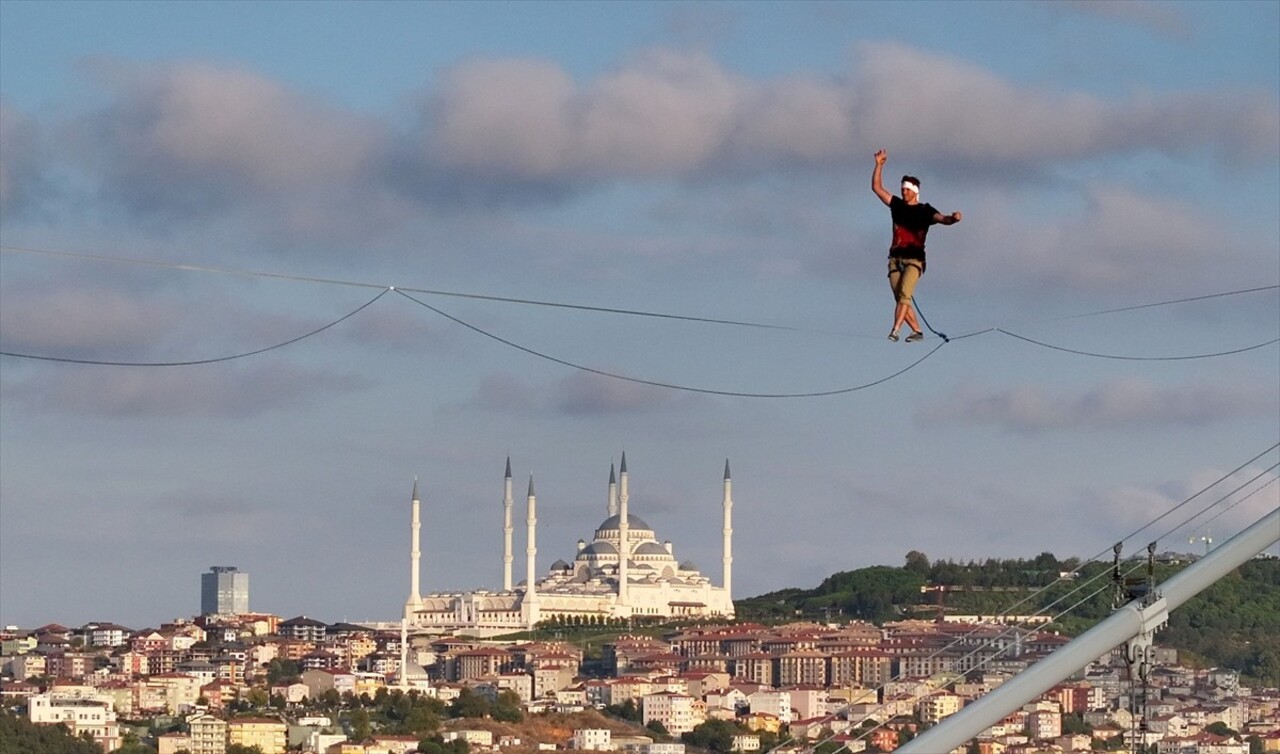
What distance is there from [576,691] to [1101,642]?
114 metres

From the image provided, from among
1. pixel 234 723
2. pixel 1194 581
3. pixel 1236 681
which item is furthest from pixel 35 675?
pixel 1194 581

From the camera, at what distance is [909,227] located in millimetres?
15344

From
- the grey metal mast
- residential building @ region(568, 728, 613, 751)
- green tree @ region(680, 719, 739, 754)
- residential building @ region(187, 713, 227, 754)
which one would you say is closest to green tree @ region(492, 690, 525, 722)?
residential building @ region(568, 728, 613, 751)

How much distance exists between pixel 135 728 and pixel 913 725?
97.5 feet

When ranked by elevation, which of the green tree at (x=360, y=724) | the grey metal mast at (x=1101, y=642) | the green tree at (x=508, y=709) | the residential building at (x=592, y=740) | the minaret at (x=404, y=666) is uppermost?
the minaret at (x=404, y=666)

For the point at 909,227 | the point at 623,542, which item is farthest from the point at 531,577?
the point at 909,227

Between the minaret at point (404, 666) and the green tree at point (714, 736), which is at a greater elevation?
the minaret at point (404, 666)

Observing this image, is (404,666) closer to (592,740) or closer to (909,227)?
(592,740)

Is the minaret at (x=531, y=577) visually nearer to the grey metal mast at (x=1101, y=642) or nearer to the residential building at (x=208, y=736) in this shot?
the residential building at (x=208, y=736)

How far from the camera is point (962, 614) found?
147250 mm

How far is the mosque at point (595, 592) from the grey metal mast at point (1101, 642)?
13392 centimetres

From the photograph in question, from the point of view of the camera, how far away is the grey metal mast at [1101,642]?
530 inches

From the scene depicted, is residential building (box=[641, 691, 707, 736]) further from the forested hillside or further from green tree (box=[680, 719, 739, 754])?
the forested hillside

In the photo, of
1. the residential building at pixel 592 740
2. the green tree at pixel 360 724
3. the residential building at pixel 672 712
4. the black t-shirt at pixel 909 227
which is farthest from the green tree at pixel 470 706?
the black t-shirt at pixel 909 227
